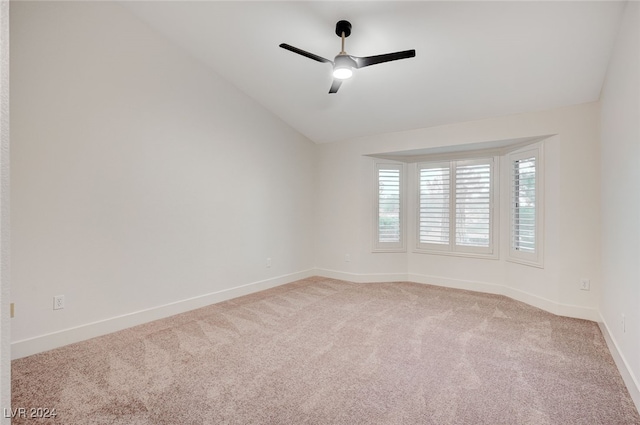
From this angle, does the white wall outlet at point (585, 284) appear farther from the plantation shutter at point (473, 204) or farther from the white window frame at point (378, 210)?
the white window frame at point (378, 210)

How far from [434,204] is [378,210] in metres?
0.91

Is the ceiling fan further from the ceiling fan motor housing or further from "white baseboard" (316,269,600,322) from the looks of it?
"white baseboard" (316,269,600,322)

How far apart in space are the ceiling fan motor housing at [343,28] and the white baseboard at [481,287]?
360cm

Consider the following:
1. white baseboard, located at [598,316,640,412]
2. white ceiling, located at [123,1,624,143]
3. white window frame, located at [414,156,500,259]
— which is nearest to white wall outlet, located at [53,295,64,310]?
white ceiling, located at [123,1,624,143]

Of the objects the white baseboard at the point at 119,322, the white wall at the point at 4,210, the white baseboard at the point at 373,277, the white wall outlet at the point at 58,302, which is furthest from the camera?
the white baseboard at the point at 373,277

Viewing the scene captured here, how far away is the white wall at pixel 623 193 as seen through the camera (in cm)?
207

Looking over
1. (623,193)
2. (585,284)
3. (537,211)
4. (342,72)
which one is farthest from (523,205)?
(342,72)

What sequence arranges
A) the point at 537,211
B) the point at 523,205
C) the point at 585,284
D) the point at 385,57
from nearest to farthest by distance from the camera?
the point at 385,57
the point at 585,284
the point at 537,211
the point at 523,205

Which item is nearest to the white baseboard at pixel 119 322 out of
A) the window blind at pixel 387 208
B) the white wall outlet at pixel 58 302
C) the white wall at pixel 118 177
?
the white wall at pixel 118 177

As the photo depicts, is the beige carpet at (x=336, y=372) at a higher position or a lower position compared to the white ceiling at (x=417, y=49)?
lower

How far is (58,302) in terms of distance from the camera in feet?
9.20

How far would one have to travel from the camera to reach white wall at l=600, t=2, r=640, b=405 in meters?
2.07

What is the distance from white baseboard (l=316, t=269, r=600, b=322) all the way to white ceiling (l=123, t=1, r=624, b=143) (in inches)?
92.3

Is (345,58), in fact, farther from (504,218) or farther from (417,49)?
(504,218)
